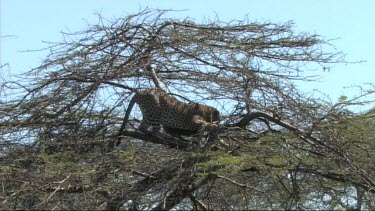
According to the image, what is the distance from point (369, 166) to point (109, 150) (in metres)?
2.43

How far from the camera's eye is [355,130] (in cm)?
615

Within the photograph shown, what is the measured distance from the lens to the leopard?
685 centimetres

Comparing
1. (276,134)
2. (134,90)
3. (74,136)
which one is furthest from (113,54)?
(276,134)

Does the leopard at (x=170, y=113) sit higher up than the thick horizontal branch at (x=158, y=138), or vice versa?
the leopard at (x=170, y=113)

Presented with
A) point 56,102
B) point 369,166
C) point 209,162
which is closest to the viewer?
point 209,162

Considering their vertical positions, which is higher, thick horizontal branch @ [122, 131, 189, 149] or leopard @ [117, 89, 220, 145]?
leopard @ [117, 89, 220, 145]

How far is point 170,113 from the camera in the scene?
7211 millimetres

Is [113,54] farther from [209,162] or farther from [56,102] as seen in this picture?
[209,162]

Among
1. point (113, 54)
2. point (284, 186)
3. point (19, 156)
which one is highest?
point (113, 54)

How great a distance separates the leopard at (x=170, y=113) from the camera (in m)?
6.85

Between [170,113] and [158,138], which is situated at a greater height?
[170,113]

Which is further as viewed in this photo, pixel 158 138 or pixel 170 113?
pixel 170 113

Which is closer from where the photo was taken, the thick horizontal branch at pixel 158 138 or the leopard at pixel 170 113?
the thick horizontal branch at pixel 158 138

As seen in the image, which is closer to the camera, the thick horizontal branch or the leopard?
→ the thick horizontal branch
